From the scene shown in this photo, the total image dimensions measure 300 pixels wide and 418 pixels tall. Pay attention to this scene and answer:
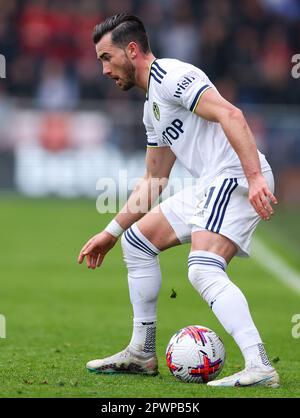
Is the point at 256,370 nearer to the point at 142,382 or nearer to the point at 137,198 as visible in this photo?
the point at 142,382

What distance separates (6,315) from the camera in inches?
416

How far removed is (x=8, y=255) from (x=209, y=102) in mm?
9187

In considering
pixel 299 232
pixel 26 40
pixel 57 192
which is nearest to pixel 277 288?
pixel 299 232

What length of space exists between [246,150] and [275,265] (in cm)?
884

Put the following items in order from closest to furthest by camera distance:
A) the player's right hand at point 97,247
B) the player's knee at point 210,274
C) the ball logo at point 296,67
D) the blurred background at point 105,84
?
the player's knee at point 210,274
the player's right hand at point 97,247
the blurred background at point 105,84
the ball logo at point 296,67

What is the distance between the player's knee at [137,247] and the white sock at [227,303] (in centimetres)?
62

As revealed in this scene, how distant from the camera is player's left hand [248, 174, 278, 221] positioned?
6.33 m

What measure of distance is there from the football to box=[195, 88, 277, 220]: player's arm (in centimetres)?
103

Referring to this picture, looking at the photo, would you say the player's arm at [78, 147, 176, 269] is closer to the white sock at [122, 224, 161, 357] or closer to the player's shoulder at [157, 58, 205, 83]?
the white sock at [122, 224, 161, 357]

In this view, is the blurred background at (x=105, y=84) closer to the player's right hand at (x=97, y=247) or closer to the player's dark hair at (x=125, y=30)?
the player's right hand at (x=97, y=247)

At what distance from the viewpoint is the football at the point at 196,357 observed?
22.6 feet

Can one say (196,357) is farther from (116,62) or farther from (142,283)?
(116,62)

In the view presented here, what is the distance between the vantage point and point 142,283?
7375mm

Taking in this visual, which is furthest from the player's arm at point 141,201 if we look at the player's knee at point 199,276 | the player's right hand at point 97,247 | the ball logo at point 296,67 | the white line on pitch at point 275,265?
the ball logo at point 296,67
